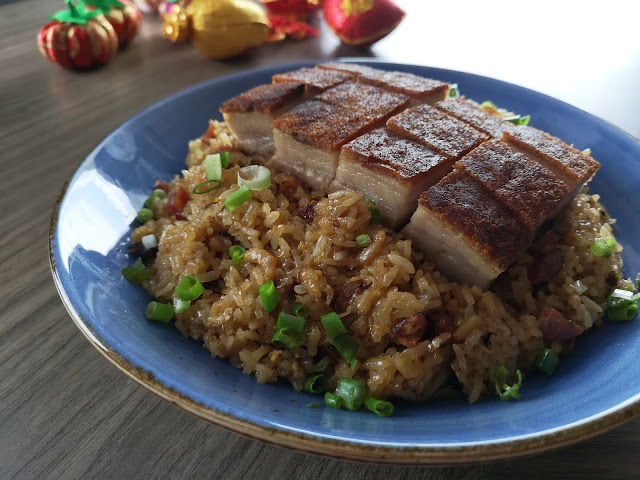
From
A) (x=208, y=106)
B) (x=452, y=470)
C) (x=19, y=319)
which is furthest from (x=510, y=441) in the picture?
(x=208, y=106)

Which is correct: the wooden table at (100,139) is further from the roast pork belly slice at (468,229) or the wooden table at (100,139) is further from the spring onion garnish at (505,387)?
the roast pork belly slice at (468,229)

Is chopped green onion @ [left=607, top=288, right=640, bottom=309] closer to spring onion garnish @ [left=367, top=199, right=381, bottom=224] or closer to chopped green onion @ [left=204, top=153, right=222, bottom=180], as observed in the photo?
spring onion garnish @ [left=367, top=199, right=381, bottom=224]

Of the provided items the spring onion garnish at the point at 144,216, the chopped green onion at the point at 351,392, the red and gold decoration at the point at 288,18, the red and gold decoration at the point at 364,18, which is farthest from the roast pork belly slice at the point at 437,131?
the red and gold decoration at the point at 288,18

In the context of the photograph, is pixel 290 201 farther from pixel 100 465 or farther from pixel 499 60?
pixel 499 60

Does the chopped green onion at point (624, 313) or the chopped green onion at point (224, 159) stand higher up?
the chopped green onion at point (624, 313)

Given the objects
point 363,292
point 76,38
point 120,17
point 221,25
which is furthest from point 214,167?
point 120,17

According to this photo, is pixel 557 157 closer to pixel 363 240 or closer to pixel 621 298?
pixel 621 298
